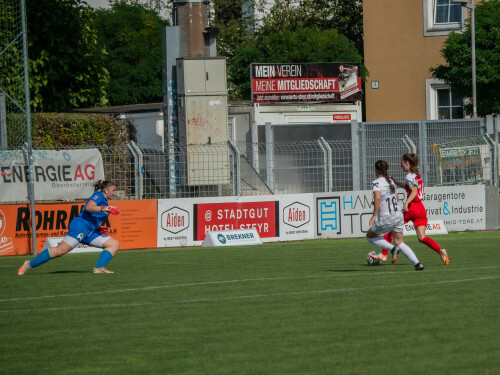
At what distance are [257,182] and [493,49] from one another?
63.7ft

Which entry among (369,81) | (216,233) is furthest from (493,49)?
(216,233)

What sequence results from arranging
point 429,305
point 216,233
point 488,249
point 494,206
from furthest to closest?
point 494,206 < point 216,233 < point 488,249 < point 429,305

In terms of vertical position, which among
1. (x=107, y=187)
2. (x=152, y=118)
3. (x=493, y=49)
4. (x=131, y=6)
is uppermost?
(x=131, y=6)

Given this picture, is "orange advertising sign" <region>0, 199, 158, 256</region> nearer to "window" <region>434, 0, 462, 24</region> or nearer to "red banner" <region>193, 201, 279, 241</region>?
"red banner" <region>193, 201, 279, 241</region>

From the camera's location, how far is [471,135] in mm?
26125

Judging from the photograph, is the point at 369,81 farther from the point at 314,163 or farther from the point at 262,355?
the point at 262,355

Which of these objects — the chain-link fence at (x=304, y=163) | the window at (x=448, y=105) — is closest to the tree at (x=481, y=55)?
the window at (x=448, y=105)

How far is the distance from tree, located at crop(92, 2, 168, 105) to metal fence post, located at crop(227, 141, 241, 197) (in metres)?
27.2

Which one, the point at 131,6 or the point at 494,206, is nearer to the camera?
the point at 494,206

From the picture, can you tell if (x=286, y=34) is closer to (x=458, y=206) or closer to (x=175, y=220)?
(x=458, y=206)

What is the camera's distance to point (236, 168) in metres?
23.3

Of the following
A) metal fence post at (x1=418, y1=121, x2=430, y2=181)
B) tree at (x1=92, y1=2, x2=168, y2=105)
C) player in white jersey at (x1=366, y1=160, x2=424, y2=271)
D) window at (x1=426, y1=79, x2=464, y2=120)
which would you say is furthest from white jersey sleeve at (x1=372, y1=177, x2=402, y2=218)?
tree at (x1=92, y1=2, x2=168, y2=105)

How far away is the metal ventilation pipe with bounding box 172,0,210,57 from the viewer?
2527 cm

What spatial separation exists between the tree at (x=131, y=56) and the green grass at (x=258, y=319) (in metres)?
34.9
